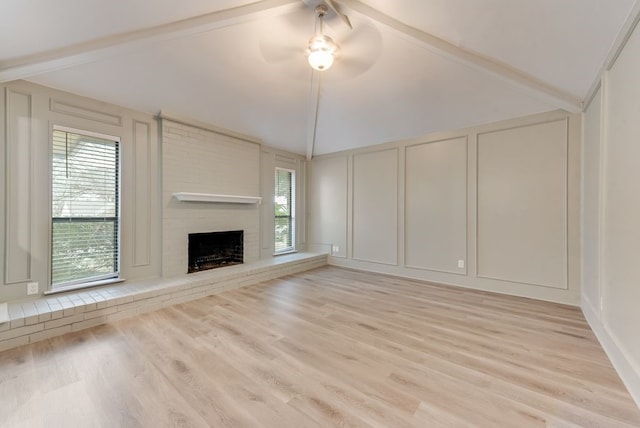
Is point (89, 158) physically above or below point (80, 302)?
above

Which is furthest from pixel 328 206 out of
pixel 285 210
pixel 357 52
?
pixel 357 52

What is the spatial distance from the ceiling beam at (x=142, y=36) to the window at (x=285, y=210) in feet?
11.2

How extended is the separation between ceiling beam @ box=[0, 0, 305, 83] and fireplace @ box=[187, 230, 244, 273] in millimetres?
2492

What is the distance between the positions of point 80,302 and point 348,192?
4.47 m

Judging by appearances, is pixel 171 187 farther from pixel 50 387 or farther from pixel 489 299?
pixel 489 299

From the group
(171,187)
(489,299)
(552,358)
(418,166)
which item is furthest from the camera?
(418,166)

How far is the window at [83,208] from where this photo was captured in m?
3.07

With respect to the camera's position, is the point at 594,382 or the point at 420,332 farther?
the point at 420,332

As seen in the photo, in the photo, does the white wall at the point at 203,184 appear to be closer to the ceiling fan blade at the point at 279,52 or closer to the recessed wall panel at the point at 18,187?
the recessed wall panel at the point at 18,187

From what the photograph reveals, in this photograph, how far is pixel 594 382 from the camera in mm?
1877

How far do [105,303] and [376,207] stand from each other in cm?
433

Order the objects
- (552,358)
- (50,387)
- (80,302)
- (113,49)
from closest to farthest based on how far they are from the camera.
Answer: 1. (50,387)
2. (552,358)
3. (113,49)
4. (80,302)

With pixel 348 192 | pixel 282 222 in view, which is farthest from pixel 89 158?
pixel 348 192

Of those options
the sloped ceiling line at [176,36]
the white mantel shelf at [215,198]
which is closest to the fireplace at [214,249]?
the white mantel shelf at [215,198]
